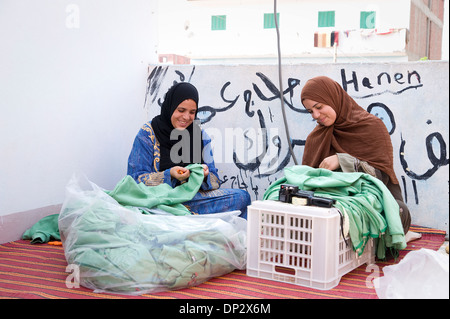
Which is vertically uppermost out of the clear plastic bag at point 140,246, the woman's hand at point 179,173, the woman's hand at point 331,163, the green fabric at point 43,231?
the woman's hand at point 331,163

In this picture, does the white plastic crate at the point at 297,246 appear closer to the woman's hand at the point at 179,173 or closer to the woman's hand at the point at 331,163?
the woman's hand at the point at 331,163

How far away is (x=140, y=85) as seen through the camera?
448cm

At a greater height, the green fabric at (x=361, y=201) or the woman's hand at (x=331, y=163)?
the woman's hand at (x=331, y=163)

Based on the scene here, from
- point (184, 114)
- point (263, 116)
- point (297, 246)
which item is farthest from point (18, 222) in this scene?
point (263, 116)

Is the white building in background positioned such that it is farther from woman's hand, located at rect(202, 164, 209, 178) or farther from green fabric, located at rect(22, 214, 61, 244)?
green fabric, located at rect(22, 214, 61, 244)

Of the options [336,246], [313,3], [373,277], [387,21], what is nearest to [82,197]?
[336,246]

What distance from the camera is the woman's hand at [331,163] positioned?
121 inches

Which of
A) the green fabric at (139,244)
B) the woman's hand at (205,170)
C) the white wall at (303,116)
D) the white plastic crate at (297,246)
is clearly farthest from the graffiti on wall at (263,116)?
the white plastic crate at (297,246)

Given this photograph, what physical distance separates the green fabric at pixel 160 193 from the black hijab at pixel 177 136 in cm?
24

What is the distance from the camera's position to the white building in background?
51.5 ft

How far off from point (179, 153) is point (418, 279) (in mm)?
2035

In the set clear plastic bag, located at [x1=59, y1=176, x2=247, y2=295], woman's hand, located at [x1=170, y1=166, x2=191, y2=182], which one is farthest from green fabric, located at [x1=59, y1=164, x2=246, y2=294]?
woman's hand, located at [x1=170, y1=166, x2=191, y2=182]

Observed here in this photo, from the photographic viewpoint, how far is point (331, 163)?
10.2 feet
